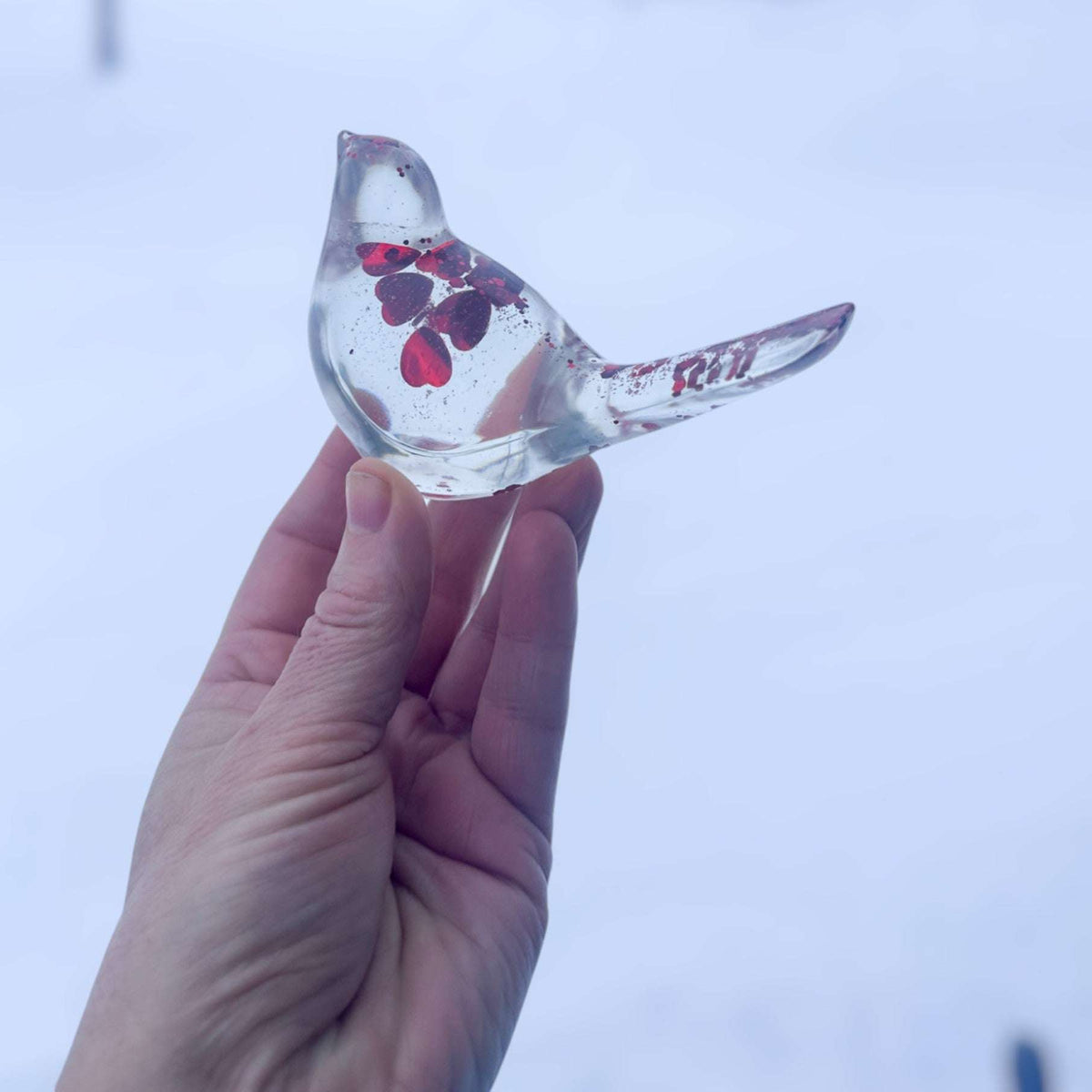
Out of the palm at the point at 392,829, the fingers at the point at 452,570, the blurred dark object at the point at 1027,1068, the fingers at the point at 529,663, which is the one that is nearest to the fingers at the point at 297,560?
the palm at the point at 392,829

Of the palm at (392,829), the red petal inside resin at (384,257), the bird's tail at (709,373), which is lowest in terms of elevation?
the palm at (392,829)

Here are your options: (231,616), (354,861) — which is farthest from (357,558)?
(231,616)

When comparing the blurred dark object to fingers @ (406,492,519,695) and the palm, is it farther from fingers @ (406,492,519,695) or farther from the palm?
fingers @ (406,492,519,695)

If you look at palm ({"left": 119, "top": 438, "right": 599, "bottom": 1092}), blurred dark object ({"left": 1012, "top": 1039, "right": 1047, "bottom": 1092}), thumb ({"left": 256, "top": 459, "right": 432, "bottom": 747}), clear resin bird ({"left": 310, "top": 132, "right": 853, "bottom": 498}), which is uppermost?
clear resin bird ({"left": 310, "top": 132, "right": 853, "bottom": 498})

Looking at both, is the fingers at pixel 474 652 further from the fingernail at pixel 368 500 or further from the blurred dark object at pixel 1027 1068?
the blurred dark object at pixel 1027 1068

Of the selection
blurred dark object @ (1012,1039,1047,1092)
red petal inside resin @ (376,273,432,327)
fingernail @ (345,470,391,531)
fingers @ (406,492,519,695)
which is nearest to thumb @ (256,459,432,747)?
fingernail @ (345,470,391,531)

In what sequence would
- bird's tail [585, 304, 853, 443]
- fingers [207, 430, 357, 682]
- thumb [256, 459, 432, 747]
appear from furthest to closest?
fingers [207, 430, 357, 682] < thumb [256, 459, 432, 747] < bird's tail [585, 304, 853, 443]

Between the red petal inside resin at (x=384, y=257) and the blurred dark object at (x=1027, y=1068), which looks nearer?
the red petal inside resin at (x=384, y=257)
